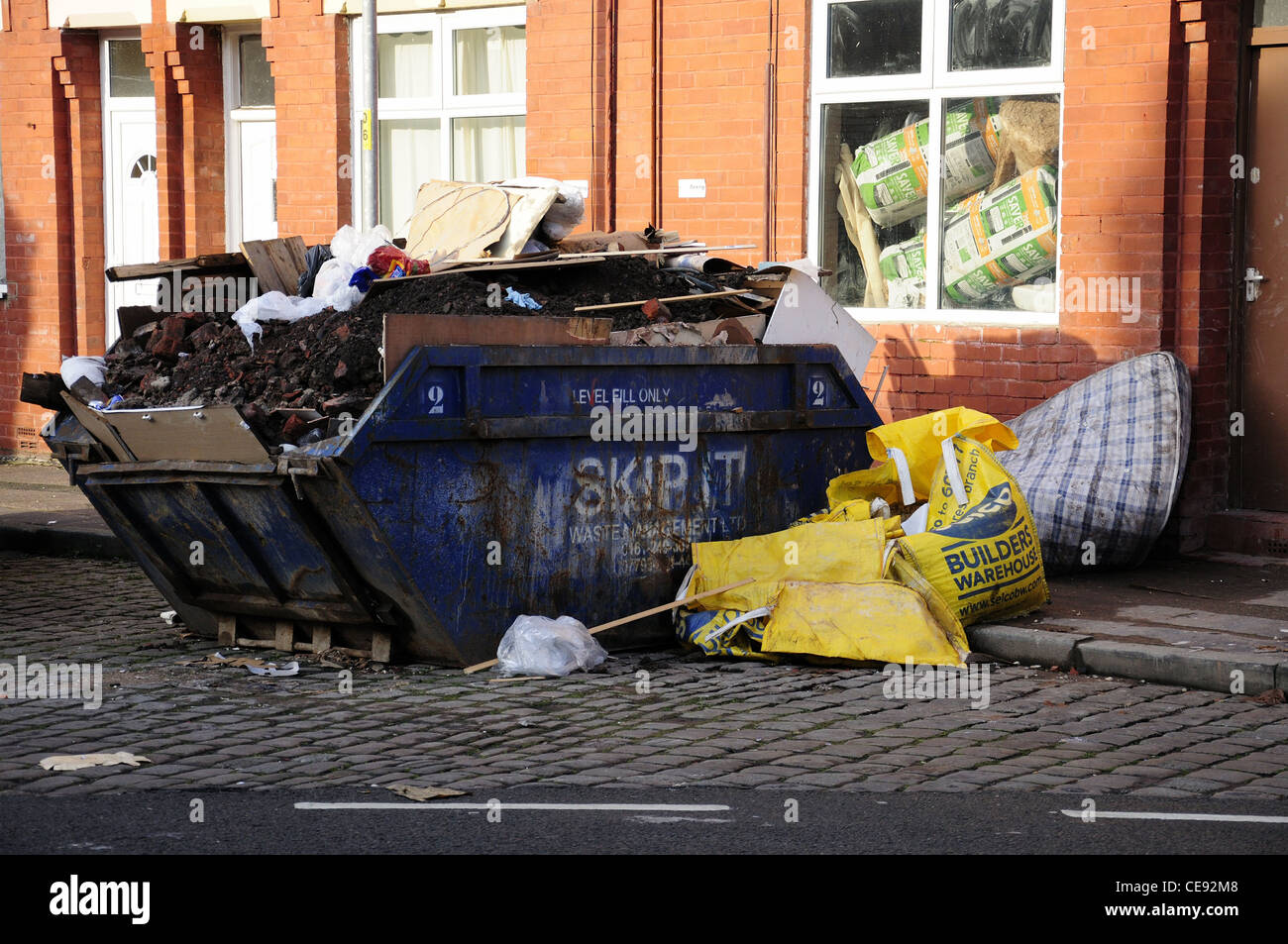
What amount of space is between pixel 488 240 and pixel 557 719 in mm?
3133

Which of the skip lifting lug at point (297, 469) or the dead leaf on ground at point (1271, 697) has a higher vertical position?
the skip lifting lug at point (297, 469)

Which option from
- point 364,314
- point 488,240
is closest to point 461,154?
point 488,240

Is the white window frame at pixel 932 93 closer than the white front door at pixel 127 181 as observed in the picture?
Yes

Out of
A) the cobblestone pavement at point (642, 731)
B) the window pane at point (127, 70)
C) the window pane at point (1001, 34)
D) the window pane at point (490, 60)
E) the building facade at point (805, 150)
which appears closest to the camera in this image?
the cobblestone pavement at point (642, 731)

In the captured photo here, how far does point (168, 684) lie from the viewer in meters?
6.77

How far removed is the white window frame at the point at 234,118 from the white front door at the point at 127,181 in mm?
749

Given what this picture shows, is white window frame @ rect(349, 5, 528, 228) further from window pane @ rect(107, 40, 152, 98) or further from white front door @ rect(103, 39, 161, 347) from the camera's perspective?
window pane @ rect(107, 40, 152, 98)

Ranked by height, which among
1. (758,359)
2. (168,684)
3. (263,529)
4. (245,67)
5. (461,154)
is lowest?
(168,684)

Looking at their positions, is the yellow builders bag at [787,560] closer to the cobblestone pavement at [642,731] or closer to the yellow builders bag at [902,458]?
the cobblestone pavement at [642,731]

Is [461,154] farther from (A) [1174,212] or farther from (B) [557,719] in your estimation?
(B) [557,719]

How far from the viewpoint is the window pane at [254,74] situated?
14266mm

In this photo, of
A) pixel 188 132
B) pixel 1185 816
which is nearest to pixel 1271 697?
pixel 1185 816

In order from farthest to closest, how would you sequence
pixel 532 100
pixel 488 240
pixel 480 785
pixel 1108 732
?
pixel 532 100 < pixel 488 240 < pixel 1108 732 < pixel 480 785
